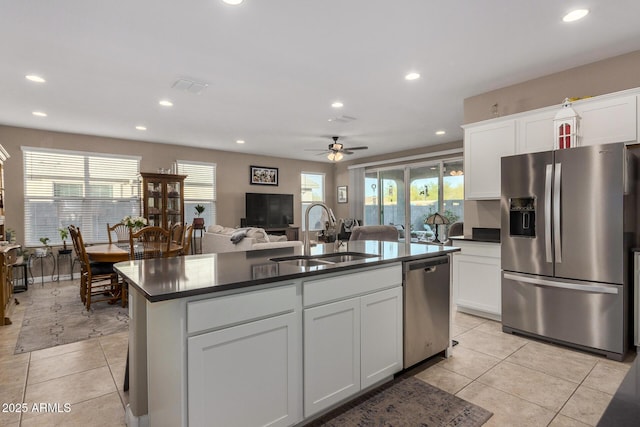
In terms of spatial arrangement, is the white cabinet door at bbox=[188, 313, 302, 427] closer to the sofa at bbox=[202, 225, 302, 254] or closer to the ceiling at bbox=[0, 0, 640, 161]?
the ceiling at bbox=[0, 0, 640, 161]

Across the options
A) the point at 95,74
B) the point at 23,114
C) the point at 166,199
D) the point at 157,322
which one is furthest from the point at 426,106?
the point at 23,114

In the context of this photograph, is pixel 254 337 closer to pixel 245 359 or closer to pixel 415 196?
pixel 245 359

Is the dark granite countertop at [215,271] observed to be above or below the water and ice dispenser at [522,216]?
below

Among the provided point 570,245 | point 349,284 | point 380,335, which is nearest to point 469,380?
point 380,335

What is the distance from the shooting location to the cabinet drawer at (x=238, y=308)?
1413 mm

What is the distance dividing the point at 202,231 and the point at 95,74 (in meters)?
4.45

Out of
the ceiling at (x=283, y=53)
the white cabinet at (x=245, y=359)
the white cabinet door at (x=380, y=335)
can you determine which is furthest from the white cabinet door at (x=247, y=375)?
the ceiling at (x=283, y=53)

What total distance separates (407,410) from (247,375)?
1102 mm

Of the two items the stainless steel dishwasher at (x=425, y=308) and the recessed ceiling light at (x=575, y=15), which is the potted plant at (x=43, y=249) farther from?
the recessed ceiling light at (x=575, y=15)

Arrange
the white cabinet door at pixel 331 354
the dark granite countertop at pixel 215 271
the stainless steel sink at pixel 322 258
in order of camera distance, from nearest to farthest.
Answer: the dark granite countertop at pixel 215 271, the white cabinet door at pixel 331 354, the stainless steel sink at pixel 322 258

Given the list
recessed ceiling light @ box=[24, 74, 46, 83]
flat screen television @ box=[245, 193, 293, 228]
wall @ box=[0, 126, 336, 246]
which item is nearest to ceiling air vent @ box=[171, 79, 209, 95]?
recessed ceiling light @ box=[24, 74, 46, 83]

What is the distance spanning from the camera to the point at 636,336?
275 centimetres

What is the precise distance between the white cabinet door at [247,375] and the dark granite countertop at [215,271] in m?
0.21

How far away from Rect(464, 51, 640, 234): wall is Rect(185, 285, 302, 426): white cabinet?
3272 mm
